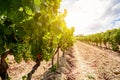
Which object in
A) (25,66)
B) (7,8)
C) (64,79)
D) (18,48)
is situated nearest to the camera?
(7,8)

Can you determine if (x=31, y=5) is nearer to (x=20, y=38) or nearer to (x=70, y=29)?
(x=20, y=38)

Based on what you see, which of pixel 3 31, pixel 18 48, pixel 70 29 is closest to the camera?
pixel 3 31

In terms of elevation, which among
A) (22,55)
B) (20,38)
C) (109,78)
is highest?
(20,38)

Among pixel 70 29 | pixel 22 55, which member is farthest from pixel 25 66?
pixel 22 55

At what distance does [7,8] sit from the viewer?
12.6 ft

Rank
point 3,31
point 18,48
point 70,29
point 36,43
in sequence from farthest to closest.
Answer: point 70,29
point 36,43
point 18,48
point 3,31

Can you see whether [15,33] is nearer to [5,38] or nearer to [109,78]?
[5,38]

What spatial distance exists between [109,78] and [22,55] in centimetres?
1432

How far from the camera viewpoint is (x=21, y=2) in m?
3.93

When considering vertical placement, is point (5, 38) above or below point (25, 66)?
above

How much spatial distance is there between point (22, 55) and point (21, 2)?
28.1 feet

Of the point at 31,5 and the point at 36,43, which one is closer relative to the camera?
the point at 31,5

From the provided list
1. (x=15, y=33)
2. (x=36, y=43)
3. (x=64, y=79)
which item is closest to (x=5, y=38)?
(x=15, y=33)

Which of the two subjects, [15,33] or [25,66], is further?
[25,66]
